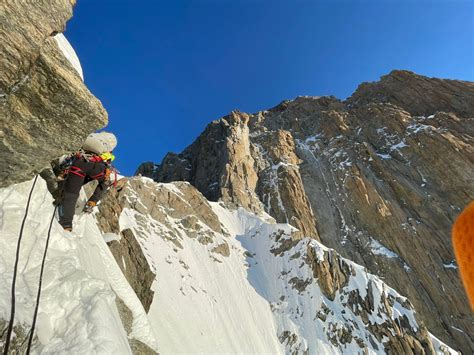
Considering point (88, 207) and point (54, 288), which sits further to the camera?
point (88, 207)

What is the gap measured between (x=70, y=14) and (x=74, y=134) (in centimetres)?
245

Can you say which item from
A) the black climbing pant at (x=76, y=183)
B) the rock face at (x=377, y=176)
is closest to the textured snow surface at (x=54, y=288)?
the black climbing pant at (x=76, y=183)

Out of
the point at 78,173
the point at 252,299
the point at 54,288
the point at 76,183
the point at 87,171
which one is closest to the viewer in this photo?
the point at 54,288

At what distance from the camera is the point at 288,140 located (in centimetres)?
10388

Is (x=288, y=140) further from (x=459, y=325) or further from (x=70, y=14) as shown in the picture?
(x=70, y=14)

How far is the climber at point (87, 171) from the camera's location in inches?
295

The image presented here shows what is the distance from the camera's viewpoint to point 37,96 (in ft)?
18.4

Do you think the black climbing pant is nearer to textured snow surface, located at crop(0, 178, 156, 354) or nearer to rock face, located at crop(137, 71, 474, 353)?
textured snow surface, located at crop(0, 178, 156, 354)

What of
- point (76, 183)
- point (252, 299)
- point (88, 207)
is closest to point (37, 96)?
point (76, 183)

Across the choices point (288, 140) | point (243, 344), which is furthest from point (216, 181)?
point (243, 344)

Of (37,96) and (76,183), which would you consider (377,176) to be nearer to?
(76,183)

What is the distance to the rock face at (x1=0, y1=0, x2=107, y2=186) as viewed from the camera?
4.98 meters

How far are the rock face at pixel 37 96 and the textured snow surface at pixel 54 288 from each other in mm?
861

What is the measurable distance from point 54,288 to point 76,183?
3.52 m
